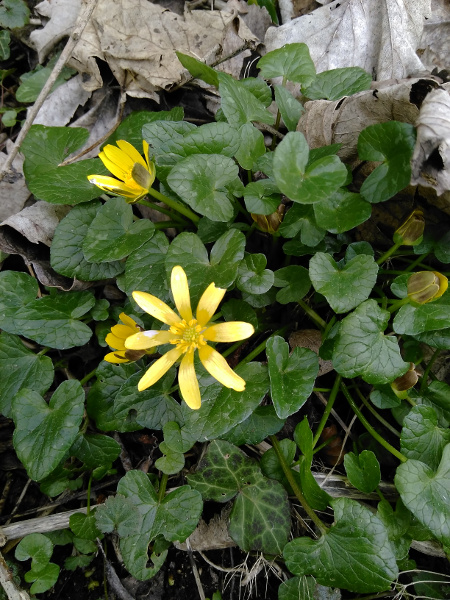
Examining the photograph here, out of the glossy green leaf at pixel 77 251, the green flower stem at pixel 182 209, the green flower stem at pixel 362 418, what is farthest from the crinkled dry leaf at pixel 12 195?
the green flower stem at pixel 362 418

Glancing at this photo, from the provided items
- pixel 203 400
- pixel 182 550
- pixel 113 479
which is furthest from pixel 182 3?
pixel 182 550

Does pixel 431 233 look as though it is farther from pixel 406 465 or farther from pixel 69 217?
pixel 69 217

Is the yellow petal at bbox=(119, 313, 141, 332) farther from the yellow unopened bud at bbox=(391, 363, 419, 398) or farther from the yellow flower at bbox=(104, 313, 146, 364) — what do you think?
the yellow unopened bud at bbox=(391, 363, 419, 398)

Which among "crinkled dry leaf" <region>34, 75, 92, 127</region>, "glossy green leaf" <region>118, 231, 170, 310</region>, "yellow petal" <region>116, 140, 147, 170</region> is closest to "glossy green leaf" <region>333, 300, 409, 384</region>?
"glossy green leaf" <region>118, 231, 170, 310</region>

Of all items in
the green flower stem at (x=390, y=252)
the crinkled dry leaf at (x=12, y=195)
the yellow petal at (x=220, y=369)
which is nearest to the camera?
the yellow petal at (x=220, y=369)

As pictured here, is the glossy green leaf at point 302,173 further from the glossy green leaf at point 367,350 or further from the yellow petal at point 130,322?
the yellow petal at point 130,322

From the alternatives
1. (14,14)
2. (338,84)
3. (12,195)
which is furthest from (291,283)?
(14,14)

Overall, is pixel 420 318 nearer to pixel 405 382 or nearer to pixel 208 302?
pixel 405 382
